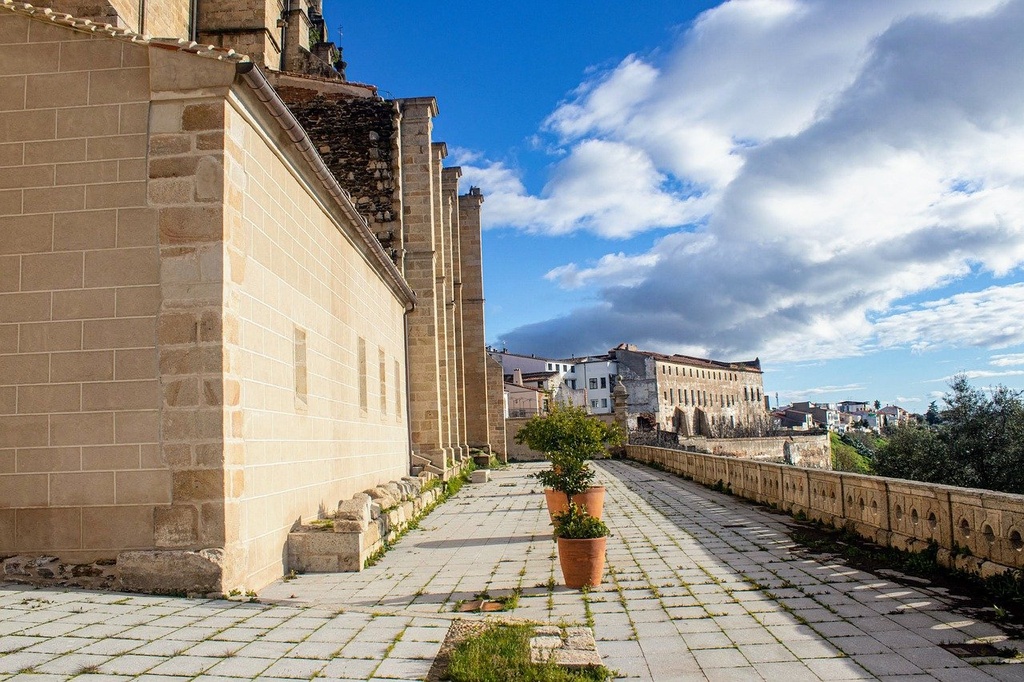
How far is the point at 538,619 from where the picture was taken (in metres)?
5.64

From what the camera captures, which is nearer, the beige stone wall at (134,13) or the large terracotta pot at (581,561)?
the large terracotta pot at (581,561)

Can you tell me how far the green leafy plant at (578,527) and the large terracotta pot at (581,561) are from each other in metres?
0.07

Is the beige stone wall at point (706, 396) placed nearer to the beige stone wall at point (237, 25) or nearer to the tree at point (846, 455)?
the tree at point (846, 455)

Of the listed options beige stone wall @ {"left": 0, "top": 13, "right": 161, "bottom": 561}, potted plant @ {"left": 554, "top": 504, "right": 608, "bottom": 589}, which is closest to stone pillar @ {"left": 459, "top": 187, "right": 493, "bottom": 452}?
potted plant @ {"left": 554, "top": 504, "right": 608, "bottom": 589}

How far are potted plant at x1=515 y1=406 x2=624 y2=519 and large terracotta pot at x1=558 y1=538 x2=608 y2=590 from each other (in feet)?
7.99

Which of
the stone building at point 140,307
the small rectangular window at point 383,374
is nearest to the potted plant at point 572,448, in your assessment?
the stone building at point 140,307

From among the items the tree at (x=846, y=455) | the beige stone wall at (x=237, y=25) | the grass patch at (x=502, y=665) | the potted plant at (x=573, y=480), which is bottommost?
the tree at (x=846, y=455)

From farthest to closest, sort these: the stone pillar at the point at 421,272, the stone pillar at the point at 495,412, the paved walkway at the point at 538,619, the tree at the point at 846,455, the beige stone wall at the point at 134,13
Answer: the tree at the point at 846,455 < the stone pillar at the point at 495,412 < the stone pillar at the point at 421,272 < the beige stone wall at the point at 134,13 < the paved walkway at the point at 538,619

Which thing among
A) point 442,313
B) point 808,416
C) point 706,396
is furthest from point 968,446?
point 808,416

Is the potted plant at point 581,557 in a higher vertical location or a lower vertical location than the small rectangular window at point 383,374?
lower

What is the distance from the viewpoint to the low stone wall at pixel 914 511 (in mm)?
5957

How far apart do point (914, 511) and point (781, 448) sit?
5706 cm

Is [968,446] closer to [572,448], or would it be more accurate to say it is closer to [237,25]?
[572,448]

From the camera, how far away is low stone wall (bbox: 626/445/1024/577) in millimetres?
5957
